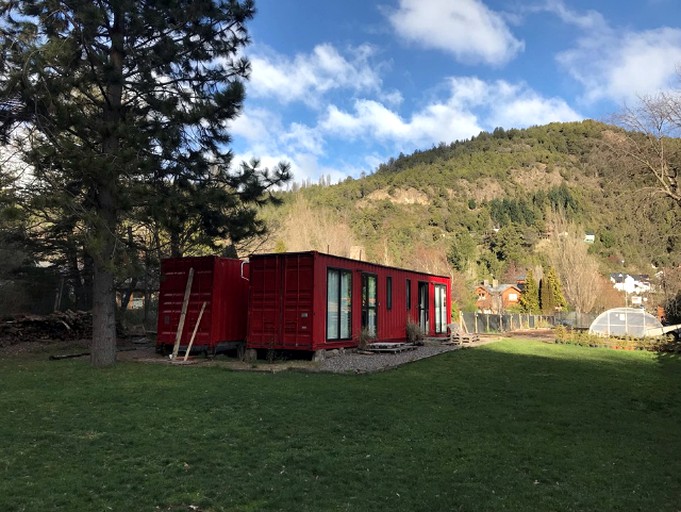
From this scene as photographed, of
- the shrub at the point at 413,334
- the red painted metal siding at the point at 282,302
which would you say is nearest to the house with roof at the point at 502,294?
the shrub at the point at 413,334

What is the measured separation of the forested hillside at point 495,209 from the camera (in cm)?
1830

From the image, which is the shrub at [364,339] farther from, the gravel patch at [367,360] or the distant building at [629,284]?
the distant building at [629,284]

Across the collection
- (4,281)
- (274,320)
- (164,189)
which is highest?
(164,189)

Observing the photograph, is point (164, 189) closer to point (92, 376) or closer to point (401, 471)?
point (92, 376)

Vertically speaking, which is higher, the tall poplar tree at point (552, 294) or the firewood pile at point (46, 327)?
the tall poplar tree at point (552, 294)

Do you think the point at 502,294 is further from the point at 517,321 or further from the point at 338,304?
the point at 338,304

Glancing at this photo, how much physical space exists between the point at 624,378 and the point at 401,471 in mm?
9306

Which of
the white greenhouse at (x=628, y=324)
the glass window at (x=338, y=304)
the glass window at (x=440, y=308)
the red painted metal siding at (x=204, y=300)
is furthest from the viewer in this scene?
the white greenhouse at (x=628, y=324)

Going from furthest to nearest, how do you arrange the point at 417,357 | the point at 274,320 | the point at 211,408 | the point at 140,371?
the point at 417,357, the point at 274,320, the point at 140,371, the point at 211,408

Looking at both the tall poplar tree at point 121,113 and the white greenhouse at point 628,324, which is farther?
the white greenhouse at point 628,324

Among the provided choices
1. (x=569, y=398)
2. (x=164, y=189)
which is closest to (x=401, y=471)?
(x=569, y=398)

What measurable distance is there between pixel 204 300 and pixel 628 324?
68.2ft

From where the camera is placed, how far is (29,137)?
9.21m

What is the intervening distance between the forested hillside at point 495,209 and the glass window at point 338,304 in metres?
6.23
